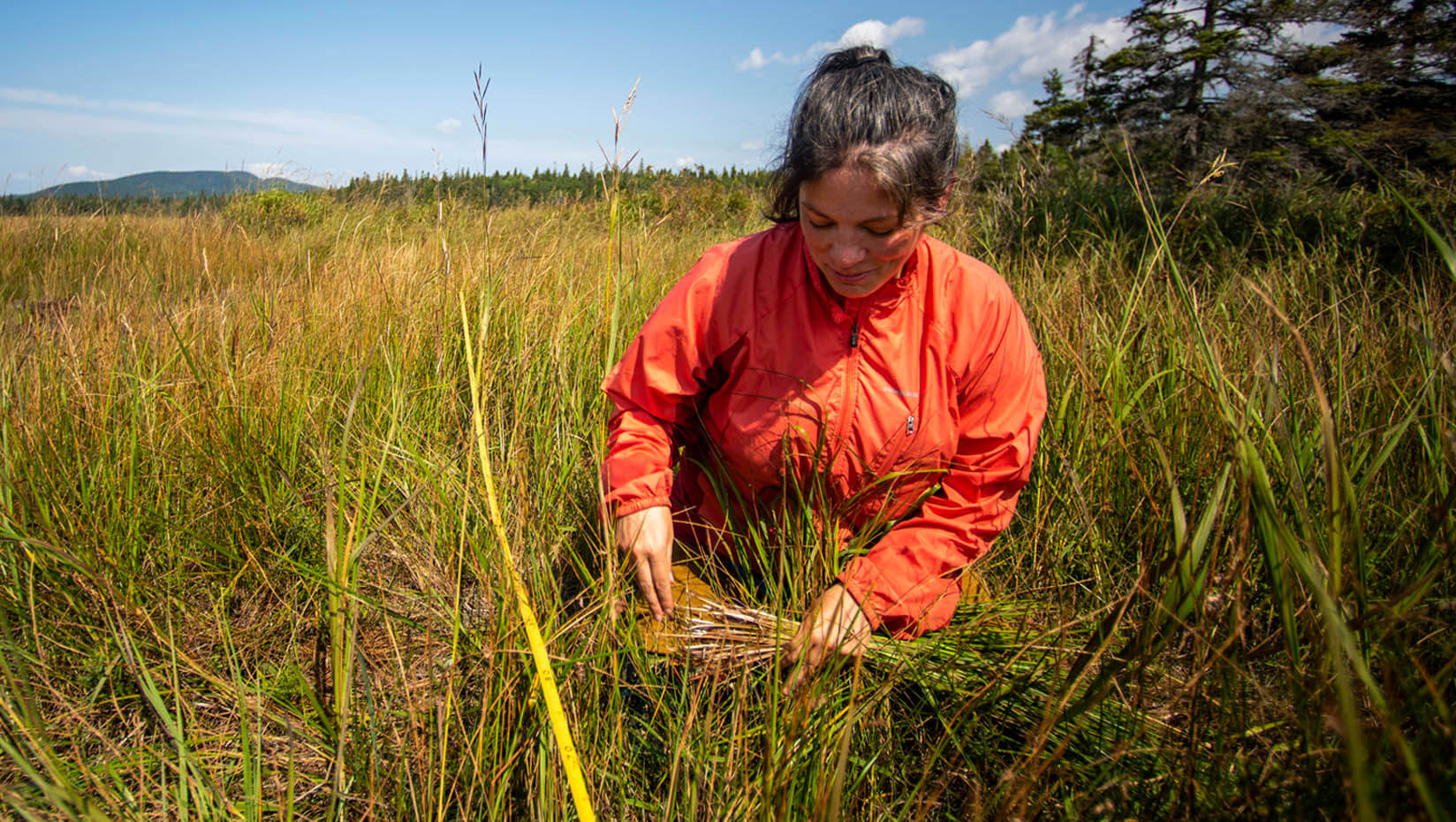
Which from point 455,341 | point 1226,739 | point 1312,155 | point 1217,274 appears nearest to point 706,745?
point 1226,739

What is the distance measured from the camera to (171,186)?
7.29m

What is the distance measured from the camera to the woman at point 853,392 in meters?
1.29

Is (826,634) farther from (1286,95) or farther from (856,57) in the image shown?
(1286,95)

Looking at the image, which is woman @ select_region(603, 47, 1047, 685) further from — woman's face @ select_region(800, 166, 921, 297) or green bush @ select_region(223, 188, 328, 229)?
green bush @ select_region(223, 188, 328, 229)

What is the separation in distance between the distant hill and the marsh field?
435 centimetres

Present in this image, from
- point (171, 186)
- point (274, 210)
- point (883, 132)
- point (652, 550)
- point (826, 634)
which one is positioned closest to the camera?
point (826, 634)

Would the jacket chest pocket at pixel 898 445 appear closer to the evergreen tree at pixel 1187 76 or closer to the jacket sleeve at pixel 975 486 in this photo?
the jacket sleeve at pixel 975 486

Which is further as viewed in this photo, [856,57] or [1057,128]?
[1057,128]

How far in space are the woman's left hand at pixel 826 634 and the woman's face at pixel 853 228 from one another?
588mm

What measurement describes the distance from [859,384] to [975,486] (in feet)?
1.05

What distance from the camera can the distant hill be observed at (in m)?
5.73

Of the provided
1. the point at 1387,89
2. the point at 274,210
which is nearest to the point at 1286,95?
the point at 1387,89

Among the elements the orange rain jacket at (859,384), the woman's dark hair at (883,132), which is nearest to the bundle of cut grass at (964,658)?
the orange rain jacket at (859,384)

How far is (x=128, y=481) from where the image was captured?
142cm
